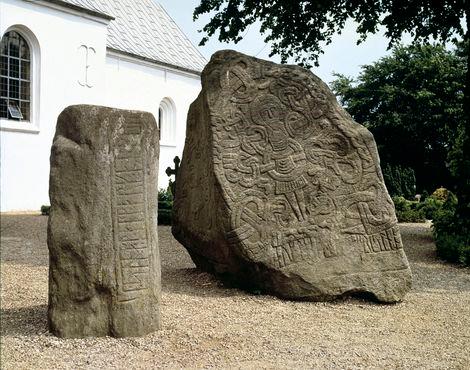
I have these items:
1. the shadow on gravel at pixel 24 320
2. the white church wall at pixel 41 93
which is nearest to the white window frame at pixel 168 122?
the white church wall at pixel 41 93

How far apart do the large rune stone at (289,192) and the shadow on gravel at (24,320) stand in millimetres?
1958

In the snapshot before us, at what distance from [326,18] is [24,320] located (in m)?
10.7

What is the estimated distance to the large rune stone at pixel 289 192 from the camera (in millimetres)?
6227

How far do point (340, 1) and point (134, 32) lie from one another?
1481cm

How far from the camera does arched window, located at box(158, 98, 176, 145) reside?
27672 mm

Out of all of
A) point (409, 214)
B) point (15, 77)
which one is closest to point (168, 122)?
point (15, 77)

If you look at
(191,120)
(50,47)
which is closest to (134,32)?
(50,47)

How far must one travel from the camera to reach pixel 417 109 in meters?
29.4

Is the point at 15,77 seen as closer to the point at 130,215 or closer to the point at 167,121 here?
the point at 167,121

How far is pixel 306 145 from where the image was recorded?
6.60 metres

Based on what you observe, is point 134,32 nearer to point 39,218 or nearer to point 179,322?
point 39,218

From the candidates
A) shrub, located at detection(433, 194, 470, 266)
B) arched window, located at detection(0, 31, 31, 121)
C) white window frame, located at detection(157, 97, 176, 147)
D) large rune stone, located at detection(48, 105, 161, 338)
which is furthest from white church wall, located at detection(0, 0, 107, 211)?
large rune stone, located at detection(48, 105, 161, 338)

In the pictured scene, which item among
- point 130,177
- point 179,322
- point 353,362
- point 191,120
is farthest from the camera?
point 191,120

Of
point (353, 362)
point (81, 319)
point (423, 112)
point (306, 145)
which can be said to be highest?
point (423, 112)
